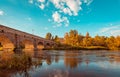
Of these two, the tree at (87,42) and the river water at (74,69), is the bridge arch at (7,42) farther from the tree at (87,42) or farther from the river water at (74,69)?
the tree at (87,42)

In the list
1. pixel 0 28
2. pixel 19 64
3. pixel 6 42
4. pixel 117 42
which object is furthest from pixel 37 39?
pixel 19 64

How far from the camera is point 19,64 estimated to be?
48.8 feet

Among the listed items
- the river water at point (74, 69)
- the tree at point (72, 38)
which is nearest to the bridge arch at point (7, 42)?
the river water at point (74, 69)

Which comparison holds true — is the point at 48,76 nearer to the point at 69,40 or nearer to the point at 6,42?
the point at 6,42

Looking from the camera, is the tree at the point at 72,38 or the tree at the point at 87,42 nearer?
the tree at the point at 87,42

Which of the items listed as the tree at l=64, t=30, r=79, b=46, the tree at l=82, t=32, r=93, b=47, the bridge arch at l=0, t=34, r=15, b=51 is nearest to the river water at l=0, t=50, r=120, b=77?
the bridge arch at l=0, t=34, r=15, b=51

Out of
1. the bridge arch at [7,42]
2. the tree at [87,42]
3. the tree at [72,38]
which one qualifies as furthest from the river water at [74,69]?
the tree at [72,38]

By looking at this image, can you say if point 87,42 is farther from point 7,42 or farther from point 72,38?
point 7,42

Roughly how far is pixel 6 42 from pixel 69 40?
5648 centimetres

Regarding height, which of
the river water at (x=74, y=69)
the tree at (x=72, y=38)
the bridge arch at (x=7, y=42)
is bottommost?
the river water at (x=74, y=69)

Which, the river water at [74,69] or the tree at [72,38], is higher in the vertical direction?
the tree at [72,38]

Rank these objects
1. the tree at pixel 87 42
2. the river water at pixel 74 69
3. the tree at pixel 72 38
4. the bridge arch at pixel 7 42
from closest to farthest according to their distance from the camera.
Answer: the river water at pixel 74 69 → the bridge arch at pixel 7 42 → the tree at pixel 87 42 → the tree at pixel 72 38

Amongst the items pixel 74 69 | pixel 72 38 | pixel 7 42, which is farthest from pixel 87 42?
pixel 74 69

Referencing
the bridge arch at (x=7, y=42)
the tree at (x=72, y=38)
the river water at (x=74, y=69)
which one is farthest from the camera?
the tree at (x=72, y=38)
